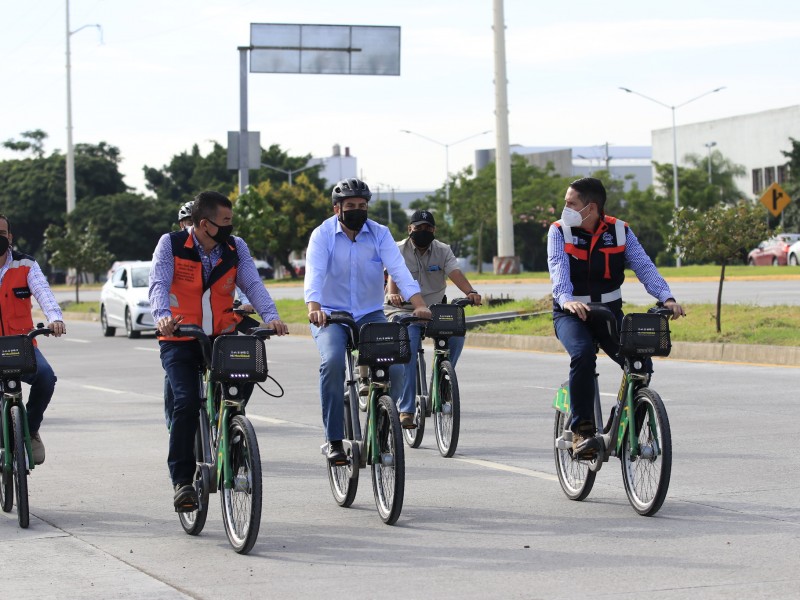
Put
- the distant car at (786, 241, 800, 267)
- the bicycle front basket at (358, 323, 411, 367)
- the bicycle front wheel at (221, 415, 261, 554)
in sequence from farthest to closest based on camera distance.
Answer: the distant car at (786, 241, 800, 267) < the bicycle front basket at (358, 323, 411, 367) < the bicycle front wheel at (221, 415, 261, 554)

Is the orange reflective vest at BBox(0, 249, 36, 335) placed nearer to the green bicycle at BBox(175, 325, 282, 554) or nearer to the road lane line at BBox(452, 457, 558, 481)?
the green bicycle at BBox(175, 325, 282, 554)

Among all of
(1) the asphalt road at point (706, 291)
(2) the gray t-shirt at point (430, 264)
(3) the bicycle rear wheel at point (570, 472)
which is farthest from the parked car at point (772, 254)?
(3) the bicycle rear wheel at point (570, 472)

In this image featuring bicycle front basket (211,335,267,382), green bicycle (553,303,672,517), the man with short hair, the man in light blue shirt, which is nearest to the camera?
bicycle front basket (211,335,267,382)

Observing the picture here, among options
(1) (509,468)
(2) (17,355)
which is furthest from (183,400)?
(1) (509,468)

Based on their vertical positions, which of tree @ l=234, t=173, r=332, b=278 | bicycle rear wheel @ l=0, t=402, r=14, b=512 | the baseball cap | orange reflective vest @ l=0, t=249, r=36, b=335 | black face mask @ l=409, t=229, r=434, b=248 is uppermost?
tree @ l=234, t=173, r=332, b=278

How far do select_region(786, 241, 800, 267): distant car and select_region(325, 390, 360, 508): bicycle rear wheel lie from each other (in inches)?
1739

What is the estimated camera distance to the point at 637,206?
241 ft

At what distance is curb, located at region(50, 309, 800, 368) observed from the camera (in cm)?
1855

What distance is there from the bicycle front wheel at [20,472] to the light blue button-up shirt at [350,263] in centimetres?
178

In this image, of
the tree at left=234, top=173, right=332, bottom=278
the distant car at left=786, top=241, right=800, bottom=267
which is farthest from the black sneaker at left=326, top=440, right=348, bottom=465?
the tree at left=234, top=173, right=332, bottom=278

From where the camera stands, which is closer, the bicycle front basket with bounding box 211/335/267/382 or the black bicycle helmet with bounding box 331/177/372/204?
the bicycle front basket with bounding box 211/335/267/382

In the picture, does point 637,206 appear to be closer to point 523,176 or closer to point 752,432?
point 523,176

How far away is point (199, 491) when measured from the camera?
757cm

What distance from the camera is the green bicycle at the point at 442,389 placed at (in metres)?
10.9
